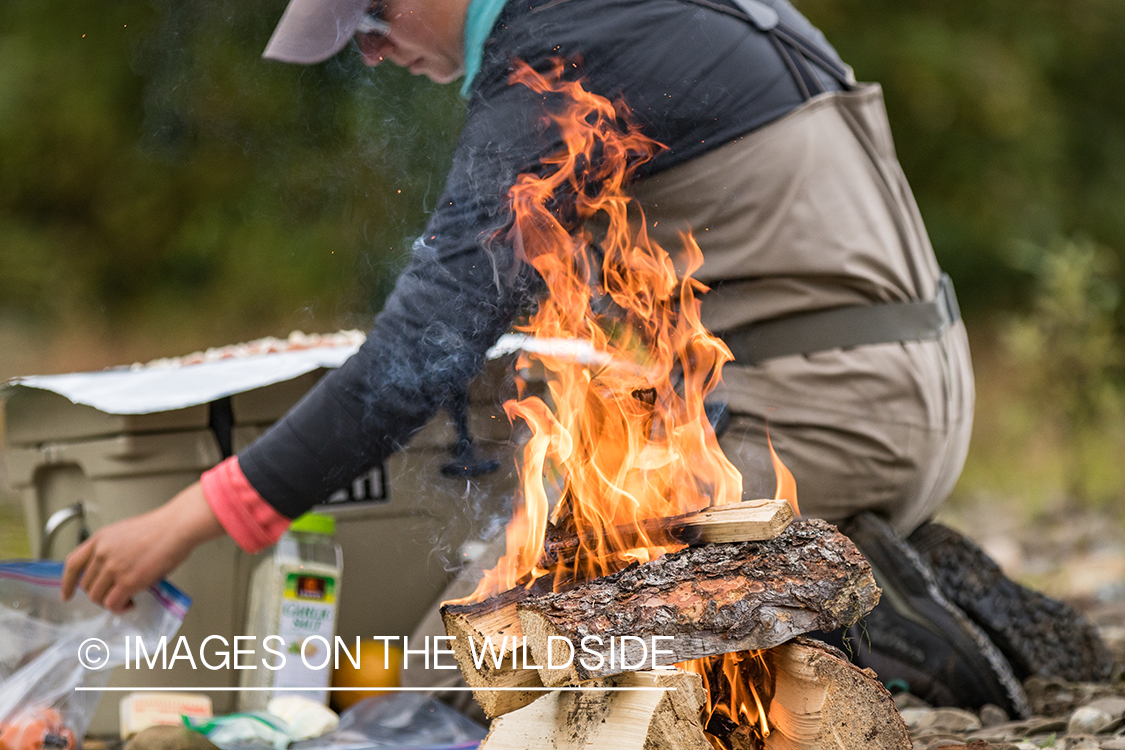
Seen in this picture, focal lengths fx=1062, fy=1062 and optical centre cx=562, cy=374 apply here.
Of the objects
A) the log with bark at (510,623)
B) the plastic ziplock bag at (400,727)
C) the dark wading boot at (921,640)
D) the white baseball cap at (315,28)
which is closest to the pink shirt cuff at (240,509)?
the plastic ziplock bag at (400,727)

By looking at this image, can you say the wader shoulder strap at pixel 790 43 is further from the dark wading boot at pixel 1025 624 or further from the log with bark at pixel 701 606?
the dark wading boot at pixel 1025 624

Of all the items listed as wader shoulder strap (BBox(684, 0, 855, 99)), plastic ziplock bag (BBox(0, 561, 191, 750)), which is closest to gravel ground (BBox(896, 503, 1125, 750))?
wader shoulder strap (BBox(684, 0, 855, 99))

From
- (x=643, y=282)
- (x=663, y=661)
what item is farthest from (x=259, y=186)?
(x=663, y=661)

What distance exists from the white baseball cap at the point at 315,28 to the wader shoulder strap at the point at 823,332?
886 millimetres

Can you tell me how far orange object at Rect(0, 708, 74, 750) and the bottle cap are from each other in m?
0.53

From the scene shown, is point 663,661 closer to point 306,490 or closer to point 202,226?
point 306,490

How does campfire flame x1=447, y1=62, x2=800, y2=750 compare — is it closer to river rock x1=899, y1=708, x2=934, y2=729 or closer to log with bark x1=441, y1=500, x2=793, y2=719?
log with bark x1=441, y1=500, x2=793, y2=719

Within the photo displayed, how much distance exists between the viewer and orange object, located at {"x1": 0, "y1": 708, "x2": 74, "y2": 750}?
1.87 m

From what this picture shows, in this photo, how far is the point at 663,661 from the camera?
1.25 meters

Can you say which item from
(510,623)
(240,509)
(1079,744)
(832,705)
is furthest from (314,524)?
(1079,744)

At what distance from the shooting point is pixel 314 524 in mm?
2139

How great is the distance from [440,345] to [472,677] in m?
0.60

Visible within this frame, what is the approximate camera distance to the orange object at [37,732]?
6.12ft

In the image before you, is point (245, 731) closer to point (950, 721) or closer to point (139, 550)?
point (139, 550)
